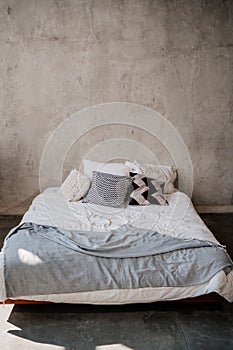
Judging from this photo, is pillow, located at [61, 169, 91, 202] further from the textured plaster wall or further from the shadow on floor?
the shadow on floor

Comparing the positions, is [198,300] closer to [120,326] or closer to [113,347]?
[120,326]

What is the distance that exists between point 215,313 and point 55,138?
2668 millimetres

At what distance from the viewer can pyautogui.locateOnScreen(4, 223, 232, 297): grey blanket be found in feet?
8.03

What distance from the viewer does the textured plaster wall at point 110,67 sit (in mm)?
4008

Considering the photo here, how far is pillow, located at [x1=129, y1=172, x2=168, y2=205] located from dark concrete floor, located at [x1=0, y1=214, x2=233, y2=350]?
1275 mm

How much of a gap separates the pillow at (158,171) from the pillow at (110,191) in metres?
0.34

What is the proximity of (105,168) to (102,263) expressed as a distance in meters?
1.74

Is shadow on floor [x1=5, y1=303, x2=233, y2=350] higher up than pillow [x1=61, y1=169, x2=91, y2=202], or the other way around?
pillow [x1=61, y1=169, x2=91, y2=202]

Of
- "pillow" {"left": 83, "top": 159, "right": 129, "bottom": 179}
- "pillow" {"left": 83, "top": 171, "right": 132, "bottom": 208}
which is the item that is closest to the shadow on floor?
"pillow" {"left": 83, "top": 171, "right": 132, "bottom": 208}

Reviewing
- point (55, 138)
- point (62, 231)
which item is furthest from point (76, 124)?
point (62, 231)

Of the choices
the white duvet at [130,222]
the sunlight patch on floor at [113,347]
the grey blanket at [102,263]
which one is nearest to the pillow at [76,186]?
the white duvet at [130,222]

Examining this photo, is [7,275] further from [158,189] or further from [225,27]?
[225,27]

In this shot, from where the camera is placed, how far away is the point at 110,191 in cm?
368

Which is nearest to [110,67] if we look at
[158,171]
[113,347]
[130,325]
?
[158,171]
